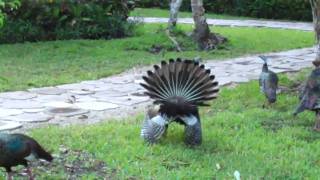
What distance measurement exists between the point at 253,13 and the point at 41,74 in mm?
14096

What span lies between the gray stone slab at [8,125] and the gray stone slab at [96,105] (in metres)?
1.07

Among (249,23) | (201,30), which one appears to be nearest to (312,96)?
(201,30)

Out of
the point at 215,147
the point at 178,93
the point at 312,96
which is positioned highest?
the point at 178,93

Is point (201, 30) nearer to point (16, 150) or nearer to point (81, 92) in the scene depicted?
point (81, 92)

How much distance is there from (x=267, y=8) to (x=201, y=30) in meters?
10.1

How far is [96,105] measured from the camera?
24.3 ft

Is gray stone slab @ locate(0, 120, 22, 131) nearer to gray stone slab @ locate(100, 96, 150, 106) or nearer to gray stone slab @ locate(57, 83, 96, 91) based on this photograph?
gray stone slab @ locate(100, 96, 150, 106)

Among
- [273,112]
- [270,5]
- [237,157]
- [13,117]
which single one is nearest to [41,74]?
[13,117]

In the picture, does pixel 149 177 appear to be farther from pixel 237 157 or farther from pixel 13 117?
pixel 13 117

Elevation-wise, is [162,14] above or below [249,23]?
above

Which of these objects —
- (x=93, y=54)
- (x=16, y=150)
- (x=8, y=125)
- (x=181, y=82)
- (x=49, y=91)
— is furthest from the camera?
(x=93, y=54)

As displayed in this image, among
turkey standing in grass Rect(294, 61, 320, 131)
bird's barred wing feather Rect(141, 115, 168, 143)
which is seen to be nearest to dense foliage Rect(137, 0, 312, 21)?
turkey standing in grass Rect(294, 61, 320, 131)

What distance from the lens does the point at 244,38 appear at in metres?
14.3

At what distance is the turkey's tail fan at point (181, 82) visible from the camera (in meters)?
5.51
